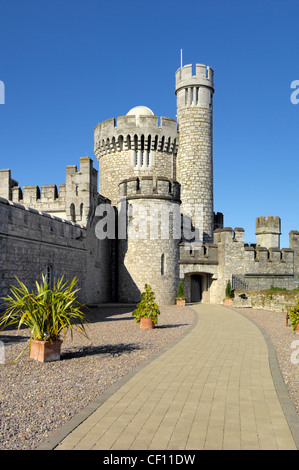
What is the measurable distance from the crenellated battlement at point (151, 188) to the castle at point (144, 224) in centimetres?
6

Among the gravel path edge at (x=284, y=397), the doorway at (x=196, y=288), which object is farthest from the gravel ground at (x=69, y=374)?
the doorway at (x=196, y=288)

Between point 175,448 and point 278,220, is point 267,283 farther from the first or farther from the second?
point 175,448

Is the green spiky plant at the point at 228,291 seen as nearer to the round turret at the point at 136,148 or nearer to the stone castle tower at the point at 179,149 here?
the stone castle tower at the point at 179,149

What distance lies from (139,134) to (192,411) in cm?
2708

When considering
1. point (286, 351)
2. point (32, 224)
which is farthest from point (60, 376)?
point (32, 224)

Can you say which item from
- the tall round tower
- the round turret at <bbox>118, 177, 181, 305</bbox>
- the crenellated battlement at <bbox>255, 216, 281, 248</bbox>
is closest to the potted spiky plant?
the round turret at <bbox>118, 177, 181, 305</bbox>

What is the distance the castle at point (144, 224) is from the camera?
1822 cm

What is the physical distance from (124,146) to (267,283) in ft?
47.3

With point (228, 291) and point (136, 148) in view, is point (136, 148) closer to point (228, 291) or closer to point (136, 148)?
point (136, 148)

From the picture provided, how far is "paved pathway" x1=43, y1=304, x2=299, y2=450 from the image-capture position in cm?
437

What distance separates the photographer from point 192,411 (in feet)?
17.5

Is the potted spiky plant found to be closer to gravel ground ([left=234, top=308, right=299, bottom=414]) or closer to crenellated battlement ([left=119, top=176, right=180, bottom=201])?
gravel ground ([left=234, top=308, right=299, bottom=414])

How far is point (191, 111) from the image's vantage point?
31250 millimetres

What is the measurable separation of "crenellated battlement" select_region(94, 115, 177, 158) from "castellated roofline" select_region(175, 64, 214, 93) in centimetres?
297
